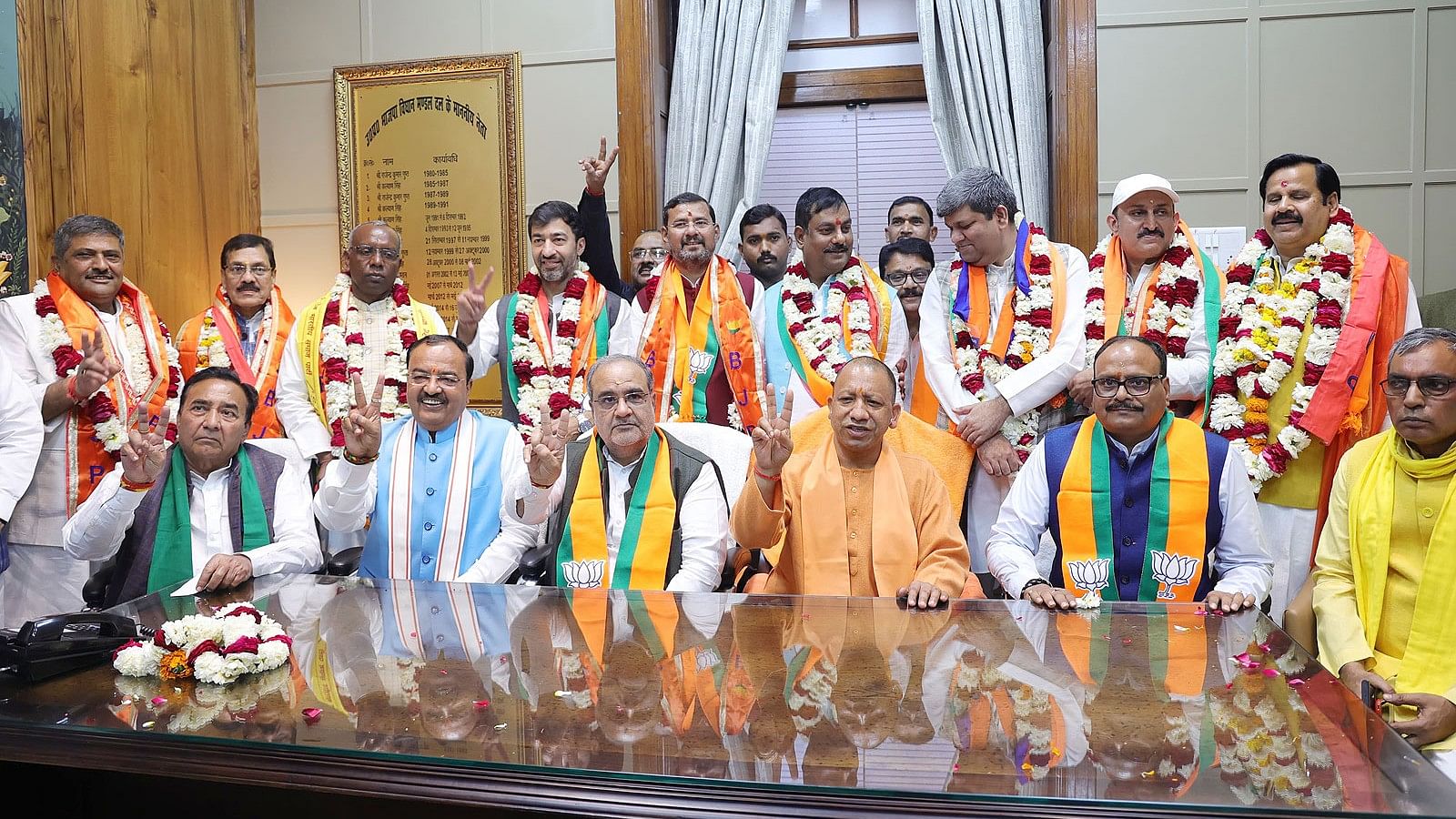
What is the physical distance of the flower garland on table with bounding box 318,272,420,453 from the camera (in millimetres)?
4797

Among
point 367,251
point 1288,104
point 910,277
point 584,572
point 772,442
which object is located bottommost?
point 584,572

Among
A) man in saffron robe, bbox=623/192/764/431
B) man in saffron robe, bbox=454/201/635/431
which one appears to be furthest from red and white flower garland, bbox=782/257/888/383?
man in saffron robe, bbox=454/201/635/431

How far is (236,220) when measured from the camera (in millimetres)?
6434

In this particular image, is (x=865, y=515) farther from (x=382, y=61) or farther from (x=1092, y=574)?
(x=382, y=61)

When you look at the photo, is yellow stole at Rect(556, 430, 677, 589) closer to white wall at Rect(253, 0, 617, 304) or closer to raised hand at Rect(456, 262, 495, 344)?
raised hand at Rect(456, 262, 495, 344)

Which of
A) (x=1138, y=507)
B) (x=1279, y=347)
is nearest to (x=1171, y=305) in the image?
(x=1279, y=347)

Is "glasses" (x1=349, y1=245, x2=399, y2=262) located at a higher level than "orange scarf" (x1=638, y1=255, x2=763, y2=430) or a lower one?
higher

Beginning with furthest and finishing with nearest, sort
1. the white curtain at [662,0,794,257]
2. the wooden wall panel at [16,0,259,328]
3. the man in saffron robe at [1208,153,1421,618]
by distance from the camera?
1. the white curtain at [662,0,794,257]
2. the wooden wall panel at [16,0,259,328]
3. the man in saffron robe at [1208,153,1421,618]

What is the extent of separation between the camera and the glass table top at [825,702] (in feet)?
5.18

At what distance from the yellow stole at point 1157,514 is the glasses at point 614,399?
1.33m

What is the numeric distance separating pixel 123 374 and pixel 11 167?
115 cm

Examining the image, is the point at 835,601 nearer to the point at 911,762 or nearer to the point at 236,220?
the point at 911,762

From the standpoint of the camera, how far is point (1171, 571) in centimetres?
317

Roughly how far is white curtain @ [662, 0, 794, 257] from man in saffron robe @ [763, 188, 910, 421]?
4.44 ft
